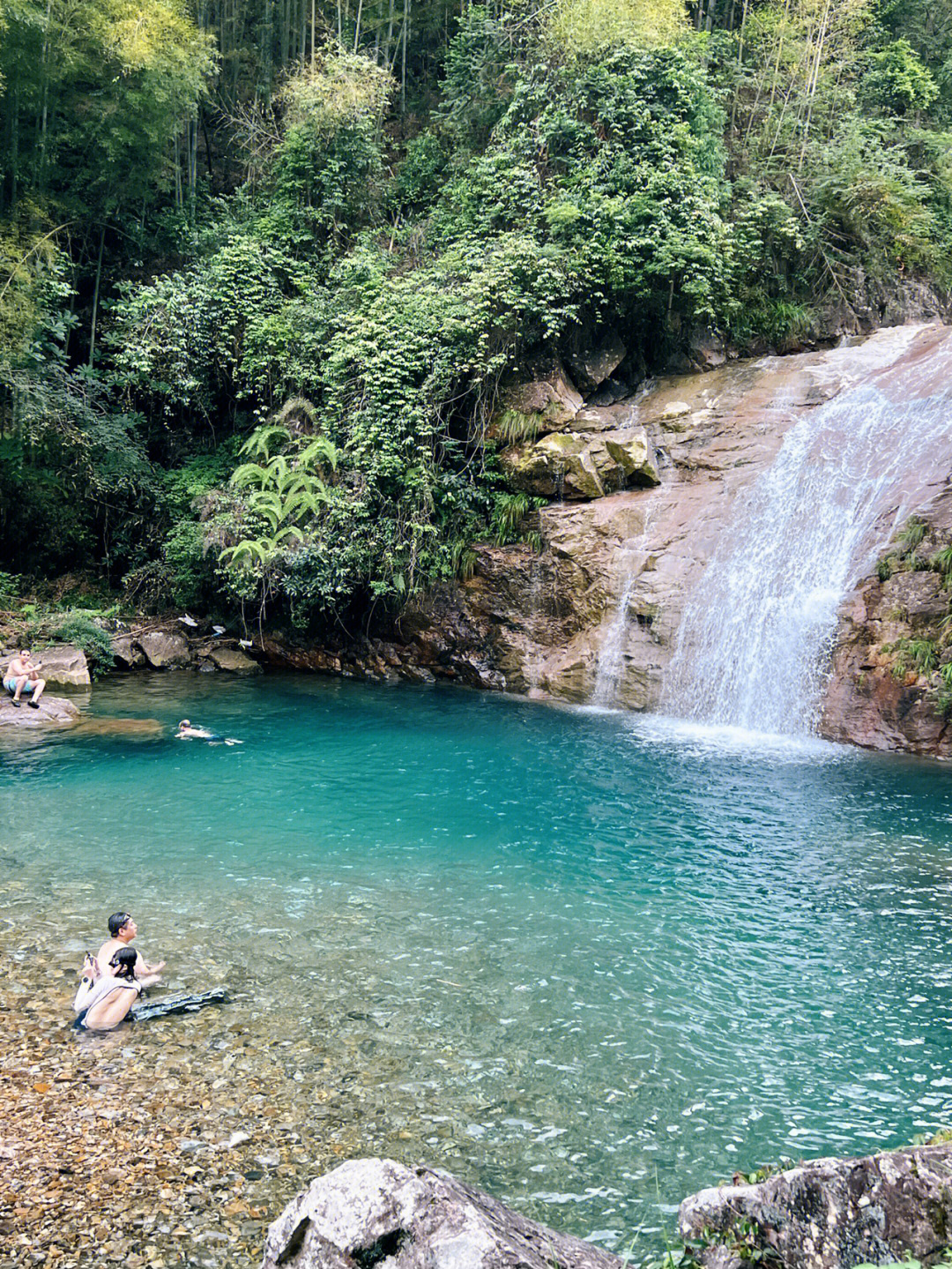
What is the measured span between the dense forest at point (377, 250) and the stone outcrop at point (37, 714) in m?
3.65

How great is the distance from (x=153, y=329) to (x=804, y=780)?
14787 mm

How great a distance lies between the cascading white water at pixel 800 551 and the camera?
13312 millimetres

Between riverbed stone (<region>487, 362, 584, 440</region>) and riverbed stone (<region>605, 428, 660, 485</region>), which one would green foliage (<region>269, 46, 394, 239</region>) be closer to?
riverbed stone (<region>487, 362, 584, 440</region>)

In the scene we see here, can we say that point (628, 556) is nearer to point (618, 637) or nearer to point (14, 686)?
point (618, 637)

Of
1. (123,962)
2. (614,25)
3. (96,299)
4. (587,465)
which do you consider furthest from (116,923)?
(614,25)

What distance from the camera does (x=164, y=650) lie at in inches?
705

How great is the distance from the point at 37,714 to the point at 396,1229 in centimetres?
1260

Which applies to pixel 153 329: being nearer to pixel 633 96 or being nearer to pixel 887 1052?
pixel 633 96

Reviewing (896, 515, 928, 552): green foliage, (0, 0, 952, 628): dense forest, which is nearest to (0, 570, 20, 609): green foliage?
(0, 0, 952, 628): dense forest

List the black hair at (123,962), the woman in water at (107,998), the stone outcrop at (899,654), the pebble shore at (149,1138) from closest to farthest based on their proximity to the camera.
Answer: the pebble shore at (149,1138), the woman in water at (107,998), the black hair at (123,962), the stone outcrop at (899,654)

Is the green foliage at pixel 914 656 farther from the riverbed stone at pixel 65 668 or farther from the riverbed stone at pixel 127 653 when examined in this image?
the riverbed stone at pixel 127 653

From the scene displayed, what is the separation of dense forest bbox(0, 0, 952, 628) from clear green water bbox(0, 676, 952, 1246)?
6.06 metres

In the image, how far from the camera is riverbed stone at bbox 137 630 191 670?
17.8m

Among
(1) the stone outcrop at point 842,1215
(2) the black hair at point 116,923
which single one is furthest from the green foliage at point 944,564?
(2) the black hair at point 116,923
